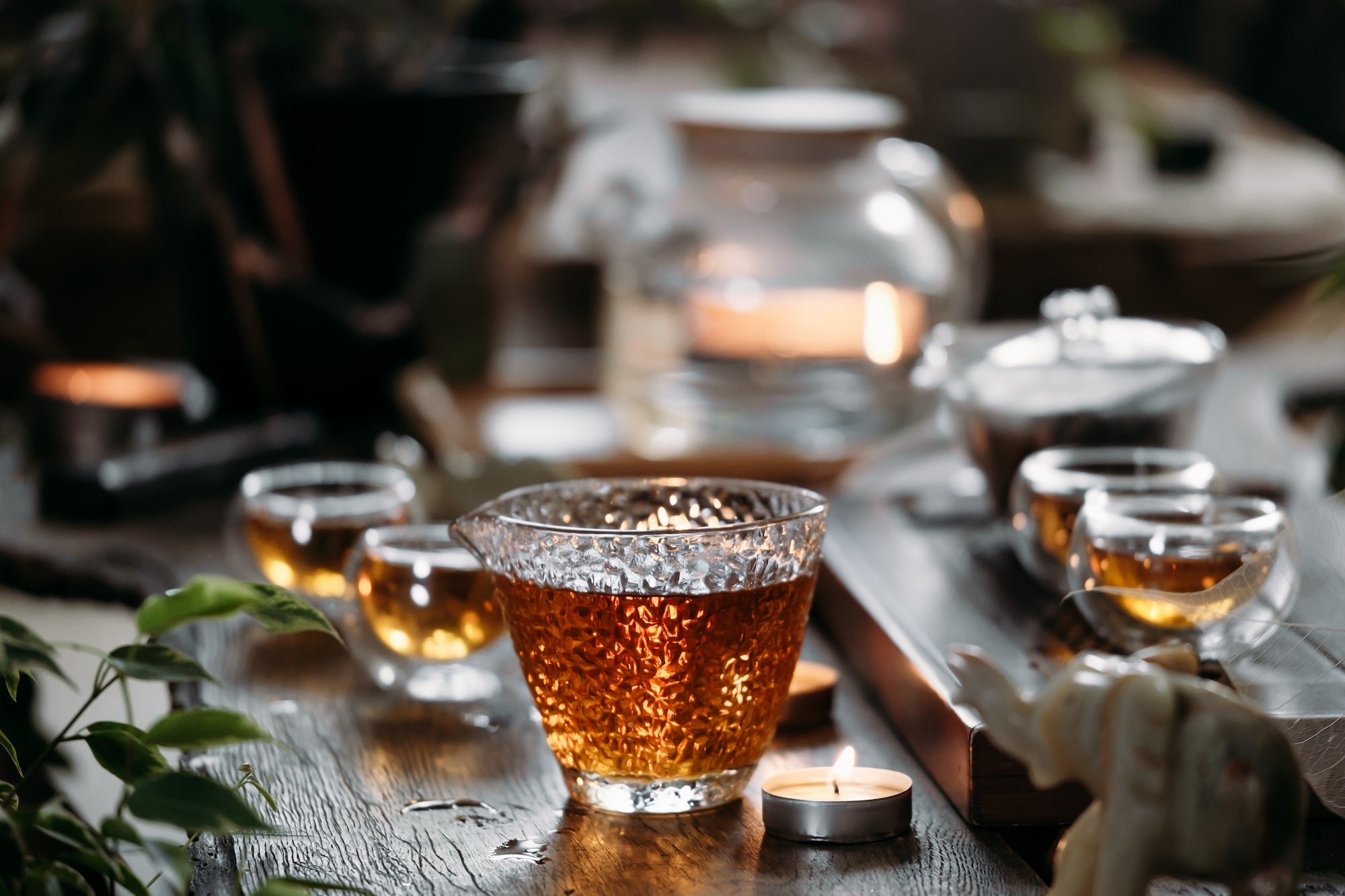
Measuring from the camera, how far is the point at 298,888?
14.0 inches

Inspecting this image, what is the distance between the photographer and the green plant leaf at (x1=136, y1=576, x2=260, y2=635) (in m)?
0.37

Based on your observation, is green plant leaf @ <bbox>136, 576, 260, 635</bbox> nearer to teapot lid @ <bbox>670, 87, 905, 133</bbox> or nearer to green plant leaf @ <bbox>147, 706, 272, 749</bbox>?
green plant leaf @ <bbox>147, 706, 272, 749</bbox>

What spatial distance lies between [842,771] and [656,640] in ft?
0.24

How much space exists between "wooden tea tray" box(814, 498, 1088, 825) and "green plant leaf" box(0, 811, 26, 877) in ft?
0.87

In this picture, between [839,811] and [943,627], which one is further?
[943,627]

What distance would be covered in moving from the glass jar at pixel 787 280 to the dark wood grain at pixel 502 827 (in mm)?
426

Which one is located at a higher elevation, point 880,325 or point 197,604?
point 197,604

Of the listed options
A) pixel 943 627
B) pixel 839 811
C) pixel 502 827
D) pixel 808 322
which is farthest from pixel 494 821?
pixel 808 322

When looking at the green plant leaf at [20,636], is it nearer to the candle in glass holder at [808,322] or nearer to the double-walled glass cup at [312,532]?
the double-walled glass cup at [312,532]

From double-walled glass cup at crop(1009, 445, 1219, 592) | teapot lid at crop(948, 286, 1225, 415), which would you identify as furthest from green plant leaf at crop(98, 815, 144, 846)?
teapot lid at crop(948, 286, 1225, 415)

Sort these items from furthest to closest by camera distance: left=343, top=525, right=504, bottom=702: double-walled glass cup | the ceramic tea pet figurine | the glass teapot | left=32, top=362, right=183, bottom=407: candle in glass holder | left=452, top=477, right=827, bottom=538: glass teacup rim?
left=32, top=362, right=183, bottom=407: candle in glass holder → the glass teapot → left=343, top=525, right=504, bottom=702: double-walled glass cup → left=452, top=477, right=827, bottom=538: glass teacup rim → the ceramic tea pet figurine

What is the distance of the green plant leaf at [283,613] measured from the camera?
0.39m

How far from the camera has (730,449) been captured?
0.92 m

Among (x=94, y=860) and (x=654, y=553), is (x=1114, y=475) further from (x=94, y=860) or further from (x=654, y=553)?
(x=94, y=860)
